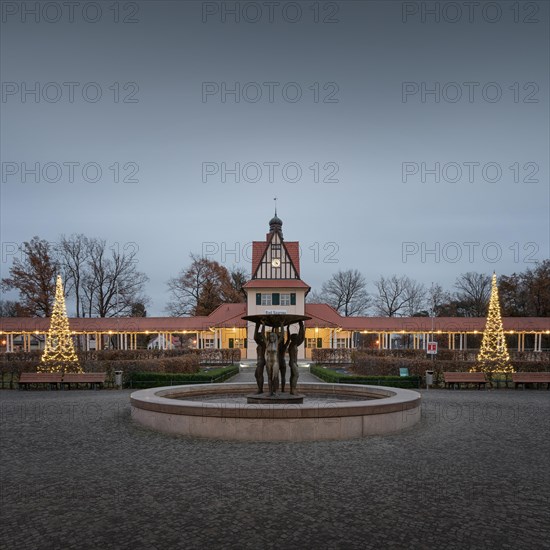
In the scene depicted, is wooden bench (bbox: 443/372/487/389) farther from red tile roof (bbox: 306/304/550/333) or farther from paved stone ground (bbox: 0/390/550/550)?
red tile roof (bbox: 306/304/550/333)

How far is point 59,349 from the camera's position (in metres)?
24.8

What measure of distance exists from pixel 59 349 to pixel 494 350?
796 inches

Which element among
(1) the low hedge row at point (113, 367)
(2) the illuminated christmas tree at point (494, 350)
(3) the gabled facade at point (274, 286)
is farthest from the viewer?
(3) the gabled facade at point (274, 286)

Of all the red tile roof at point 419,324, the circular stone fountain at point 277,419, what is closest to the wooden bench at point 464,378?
the circular stone fountain at point 277,419

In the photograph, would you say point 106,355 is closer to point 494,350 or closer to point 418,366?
point 418,366

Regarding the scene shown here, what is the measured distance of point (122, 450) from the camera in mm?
9234

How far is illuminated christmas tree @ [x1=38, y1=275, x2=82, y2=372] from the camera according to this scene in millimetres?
24203

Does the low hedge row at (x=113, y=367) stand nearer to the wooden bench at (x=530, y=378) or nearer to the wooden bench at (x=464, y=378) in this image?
the wooden bench at (x=464, y=378)

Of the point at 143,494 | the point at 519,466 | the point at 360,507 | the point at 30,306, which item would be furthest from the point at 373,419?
the point at 30,306

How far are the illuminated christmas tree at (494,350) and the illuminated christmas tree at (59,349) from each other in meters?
18.5

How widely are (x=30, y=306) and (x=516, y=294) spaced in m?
58.1

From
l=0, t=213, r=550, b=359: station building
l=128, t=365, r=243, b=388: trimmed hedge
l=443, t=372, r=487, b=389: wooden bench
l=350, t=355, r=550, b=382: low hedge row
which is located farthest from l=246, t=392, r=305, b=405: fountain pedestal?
l=0, t=213, r=550, b=359: station building

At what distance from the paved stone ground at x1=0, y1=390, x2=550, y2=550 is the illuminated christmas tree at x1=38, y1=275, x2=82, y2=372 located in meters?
13.1

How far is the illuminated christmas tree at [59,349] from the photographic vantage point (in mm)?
24203
